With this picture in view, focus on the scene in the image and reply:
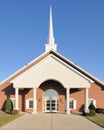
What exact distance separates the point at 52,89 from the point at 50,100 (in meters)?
1.46

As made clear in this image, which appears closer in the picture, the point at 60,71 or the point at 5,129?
the point at 5,129

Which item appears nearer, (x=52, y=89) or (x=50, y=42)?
(x=52, y=89)

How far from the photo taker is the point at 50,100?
41.5 meters

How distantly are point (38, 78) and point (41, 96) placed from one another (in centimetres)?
387

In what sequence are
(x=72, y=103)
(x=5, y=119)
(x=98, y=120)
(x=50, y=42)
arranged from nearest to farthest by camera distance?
(x=5, y=119), (x=98, y=120), (x=72, y=103), (x=50, y=42)

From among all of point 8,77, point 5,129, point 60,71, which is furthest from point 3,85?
point 5,129

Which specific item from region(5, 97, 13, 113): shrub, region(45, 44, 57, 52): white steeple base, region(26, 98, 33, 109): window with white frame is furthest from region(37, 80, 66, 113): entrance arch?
region(45, 44, 57, 52): white steeple base

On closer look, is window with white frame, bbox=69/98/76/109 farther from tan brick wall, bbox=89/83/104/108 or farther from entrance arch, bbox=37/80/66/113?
tan brick wall, bbox=89/83/104/108

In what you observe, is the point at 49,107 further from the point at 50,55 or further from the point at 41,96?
the point at 50,55

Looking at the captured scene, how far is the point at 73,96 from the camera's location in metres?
41.9

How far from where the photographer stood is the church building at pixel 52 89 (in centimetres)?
3891

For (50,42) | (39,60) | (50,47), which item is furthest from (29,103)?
(50,42)

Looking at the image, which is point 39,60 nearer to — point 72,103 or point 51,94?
point 51,94

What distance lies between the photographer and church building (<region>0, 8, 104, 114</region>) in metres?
38.9
